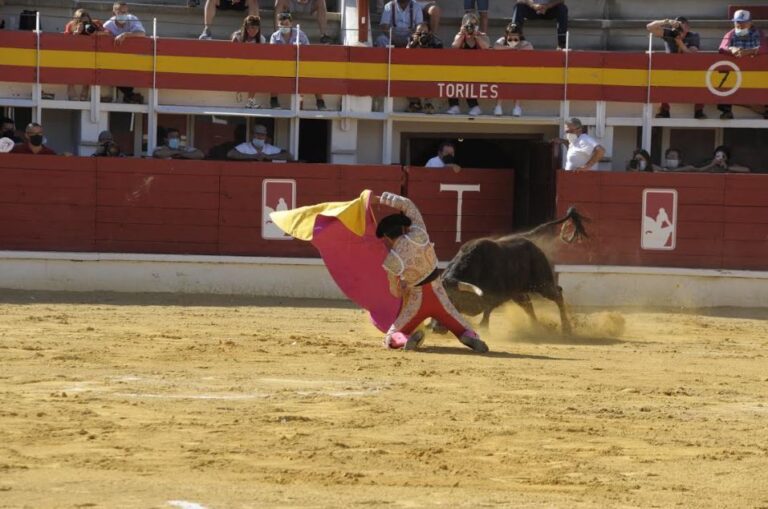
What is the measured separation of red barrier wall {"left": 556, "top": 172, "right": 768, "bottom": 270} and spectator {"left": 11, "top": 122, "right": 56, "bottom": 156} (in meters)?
5.41

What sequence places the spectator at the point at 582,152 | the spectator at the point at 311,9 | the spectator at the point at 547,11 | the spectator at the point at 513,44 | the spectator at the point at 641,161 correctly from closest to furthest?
the spectator at the point at 582,152, the spectator at the point at 641,161, the spectator at the point at 513,44, the spectator at the point at 311,9, the spectator at the point at 547,11

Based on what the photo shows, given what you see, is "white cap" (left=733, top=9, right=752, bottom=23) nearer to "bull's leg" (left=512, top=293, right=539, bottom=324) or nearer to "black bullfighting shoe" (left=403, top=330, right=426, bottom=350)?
"bull's leg" (left=512, top=293, right=539, bottom=324)

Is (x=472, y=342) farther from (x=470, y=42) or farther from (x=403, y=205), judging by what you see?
(x=470, y=42)

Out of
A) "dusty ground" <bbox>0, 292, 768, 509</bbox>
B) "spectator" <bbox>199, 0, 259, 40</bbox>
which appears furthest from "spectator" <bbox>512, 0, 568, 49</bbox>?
"dusty ground" <bbox>0, 292, 768, 509</bbox>

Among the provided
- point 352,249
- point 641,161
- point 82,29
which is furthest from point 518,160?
point 352,249

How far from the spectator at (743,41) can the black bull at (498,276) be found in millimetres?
4725

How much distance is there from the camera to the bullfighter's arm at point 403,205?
9828mm

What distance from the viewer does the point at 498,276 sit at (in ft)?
38.0

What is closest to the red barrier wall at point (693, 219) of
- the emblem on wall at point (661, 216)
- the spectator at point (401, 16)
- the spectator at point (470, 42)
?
the emblem on wall at point (661, 216)

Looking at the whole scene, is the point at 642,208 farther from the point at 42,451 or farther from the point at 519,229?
the point at 42,451

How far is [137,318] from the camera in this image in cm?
1216

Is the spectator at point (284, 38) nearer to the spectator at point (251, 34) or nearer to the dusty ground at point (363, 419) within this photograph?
the spectator at point (251, 34)

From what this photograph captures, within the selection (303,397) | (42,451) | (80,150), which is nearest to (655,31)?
(80,150)

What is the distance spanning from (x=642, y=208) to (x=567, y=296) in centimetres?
119
